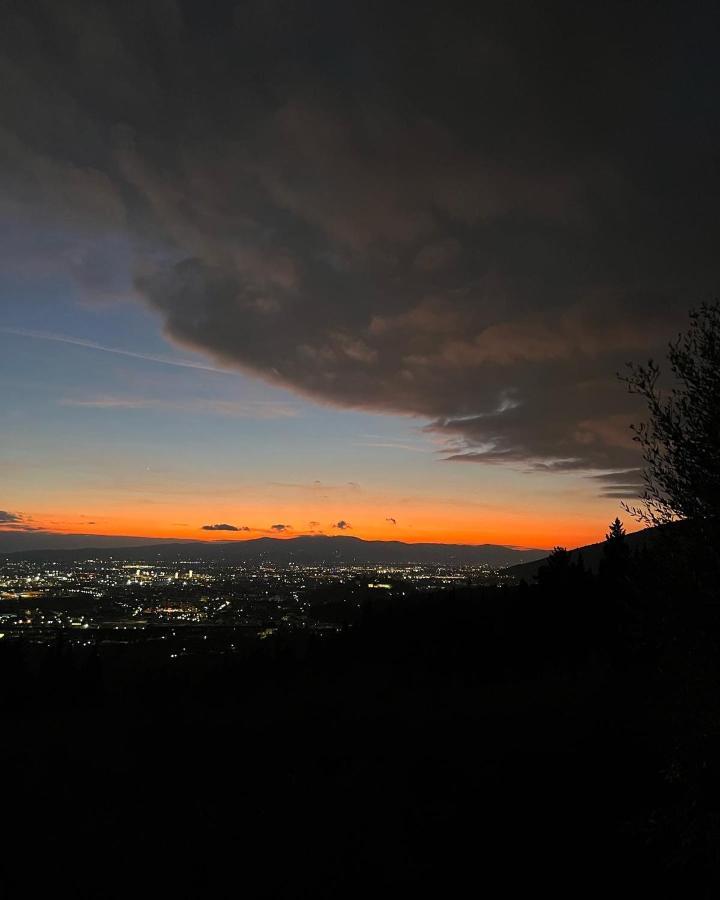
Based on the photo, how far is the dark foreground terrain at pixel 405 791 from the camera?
35.2 feet

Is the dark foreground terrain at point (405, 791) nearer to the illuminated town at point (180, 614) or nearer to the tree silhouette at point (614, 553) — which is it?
the tree silhouette at point (614, 553)

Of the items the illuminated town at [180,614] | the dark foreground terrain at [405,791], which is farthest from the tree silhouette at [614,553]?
the illuminated town at [180,614]

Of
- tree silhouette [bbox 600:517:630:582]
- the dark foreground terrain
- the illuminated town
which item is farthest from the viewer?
the illuminated town

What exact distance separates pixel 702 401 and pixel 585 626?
28919mm

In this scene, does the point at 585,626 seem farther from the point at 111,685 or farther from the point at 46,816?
the point at 111,685

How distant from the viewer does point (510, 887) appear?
11328 mm

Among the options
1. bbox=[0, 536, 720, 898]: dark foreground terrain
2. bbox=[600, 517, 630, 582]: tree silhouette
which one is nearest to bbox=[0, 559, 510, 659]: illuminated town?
bbox=[600, 517, 630, 582]: tree silhouette

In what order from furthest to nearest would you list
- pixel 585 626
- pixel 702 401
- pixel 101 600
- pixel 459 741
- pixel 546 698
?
1. pixel 101 600
2. pixel 585 626
3. pixel 546 698
4. pixel 459 741
5. pixel 702 401

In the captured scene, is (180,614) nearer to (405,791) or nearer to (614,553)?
(614,553)

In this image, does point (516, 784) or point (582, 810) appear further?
point (516, 784)

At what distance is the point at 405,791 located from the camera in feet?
50.9

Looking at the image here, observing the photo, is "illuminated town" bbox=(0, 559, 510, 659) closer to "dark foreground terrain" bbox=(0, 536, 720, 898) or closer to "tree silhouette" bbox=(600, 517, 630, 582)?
"tree silhouette" bbox=(600, 517, 630, 582)

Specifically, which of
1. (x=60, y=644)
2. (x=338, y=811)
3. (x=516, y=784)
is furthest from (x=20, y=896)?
(x=60, y=644)

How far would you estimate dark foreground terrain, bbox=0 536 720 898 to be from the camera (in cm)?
1074
